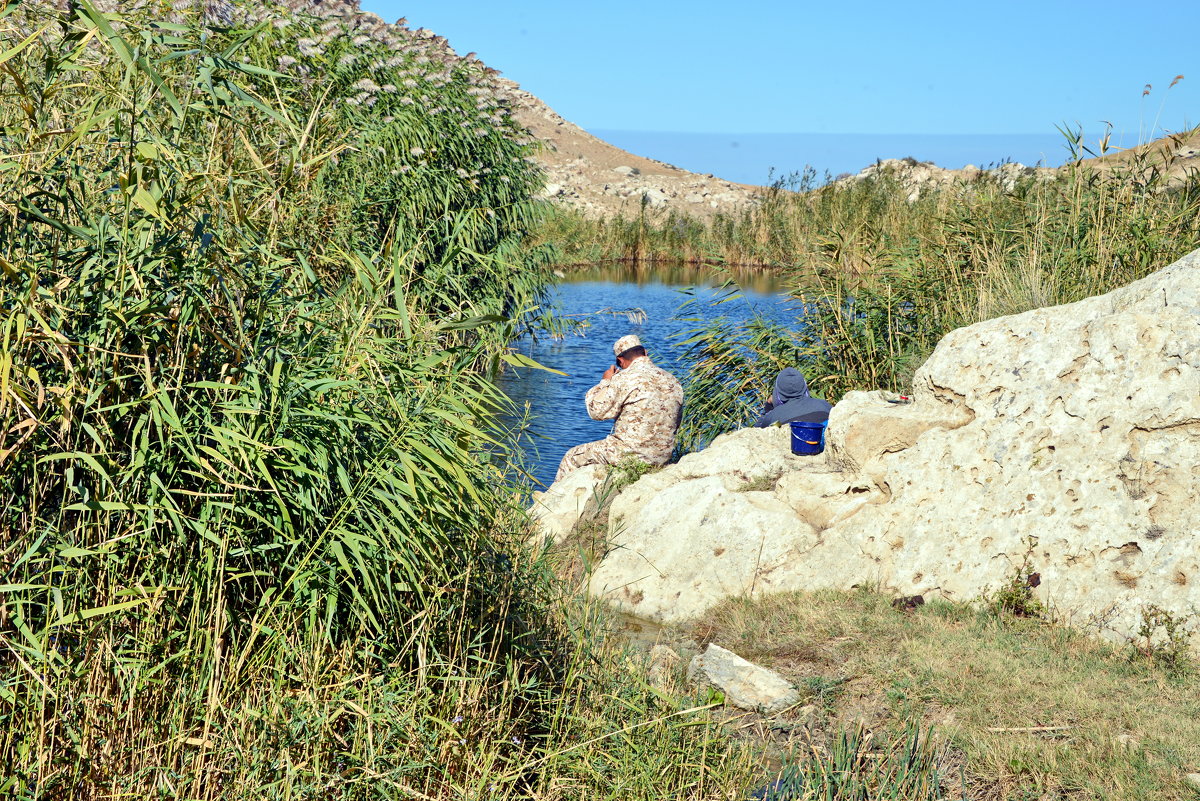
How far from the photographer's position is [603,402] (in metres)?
7.76

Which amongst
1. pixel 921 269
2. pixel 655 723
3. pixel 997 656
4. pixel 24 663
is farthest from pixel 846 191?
pixel 24 663

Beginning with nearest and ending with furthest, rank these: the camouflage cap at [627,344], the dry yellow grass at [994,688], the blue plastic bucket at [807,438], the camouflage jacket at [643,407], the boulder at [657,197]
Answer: the dry yellow grass at [994,688] → the blue plastic bucket at [807,438] → the camouflage jacket at [643,407] → the camouflage cap at [627,344] → the boulder at [657,197]

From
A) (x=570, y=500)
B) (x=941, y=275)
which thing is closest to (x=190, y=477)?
(x=570, y=500)

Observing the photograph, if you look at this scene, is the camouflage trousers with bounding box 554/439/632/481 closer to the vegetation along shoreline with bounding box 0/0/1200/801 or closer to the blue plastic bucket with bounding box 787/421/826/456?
the blue plastic bucket with bounding box 787/421/826/456

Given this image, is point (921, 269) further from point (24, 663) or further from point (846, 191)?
point (846, 191)

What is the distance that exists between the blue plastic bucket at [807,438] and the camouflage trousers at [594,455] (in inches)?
54.7

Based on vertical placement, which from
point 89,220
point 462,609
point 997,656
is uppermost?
point 89,220

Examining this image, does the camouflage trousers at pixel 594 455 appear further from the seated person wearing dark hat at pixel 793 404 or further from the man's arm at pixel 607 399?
the seated person wearing dark hat at pixel 793 404

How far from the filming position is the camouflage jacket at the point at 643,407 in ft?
24.9

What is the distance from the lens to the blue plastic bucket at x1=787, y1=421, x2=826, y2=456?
668 centimetres

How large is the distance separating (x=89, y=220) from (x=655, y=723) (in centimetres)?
244

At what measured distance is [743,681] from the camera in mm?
4586

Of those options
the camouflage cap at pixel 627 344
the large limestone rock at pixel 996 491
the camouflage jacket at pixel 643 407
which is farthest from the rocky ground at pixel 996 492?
the camouflage cap at pixel 627 344

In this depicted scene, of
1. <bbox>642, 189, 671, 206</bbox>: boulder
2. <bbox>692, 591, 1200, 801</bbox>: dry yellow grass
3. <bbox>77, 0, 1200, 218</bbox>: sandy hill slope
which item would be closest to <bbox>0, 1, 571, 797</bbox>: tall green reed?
<bbox>77, 0, 1200, 218</bbox>: sandy hill slope
